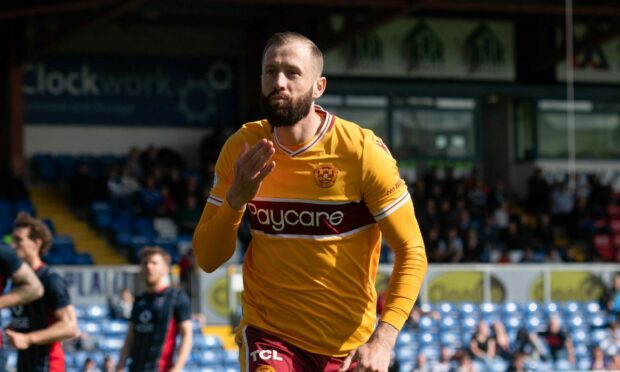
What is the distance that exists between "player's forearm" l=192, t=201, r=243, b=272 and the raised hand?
10cm

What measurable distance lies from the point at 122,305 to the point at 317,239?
12.7 meters

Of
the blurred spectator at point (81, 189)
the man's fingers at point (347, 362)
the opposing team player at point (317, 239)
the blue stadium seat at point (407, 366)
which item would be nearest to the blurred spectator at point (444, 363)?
the blue stadium seat at point (407, 366)

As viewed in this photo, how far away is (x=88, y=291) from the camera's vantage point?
1875cm

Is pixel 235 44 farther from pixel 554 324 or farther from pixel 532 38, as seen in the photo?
pixel 554 324

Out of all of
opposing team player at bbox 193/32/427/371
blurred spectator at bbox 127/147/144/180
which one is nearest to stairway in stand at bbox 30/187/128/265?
blurred spectator at bbox 127/147/144/180

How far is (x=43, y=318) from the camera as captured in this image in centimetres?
768

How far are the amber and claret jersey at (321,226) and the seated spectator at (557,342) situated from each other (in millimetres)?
14247

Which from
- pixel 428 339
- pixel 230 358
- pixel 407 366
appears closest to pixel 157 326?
pixel 230 358

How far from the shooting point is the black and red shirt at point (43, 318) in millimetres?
7645

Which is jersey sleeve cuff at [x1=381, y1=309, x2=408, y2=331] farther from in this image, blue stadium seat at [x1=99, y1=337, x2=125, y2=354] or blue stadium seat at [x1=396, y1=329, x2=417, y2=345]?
blue stadium seat at [x1=396, y1=329, x2=417, y2=345]

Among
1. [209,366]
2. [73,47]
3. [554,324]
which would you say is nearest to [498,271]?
[554,324]

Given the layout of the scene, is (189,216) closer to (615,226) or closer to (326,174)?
(615,226)

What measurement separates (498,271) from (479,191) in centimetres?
667

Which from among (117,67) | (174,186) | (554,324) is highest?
(117,67)
